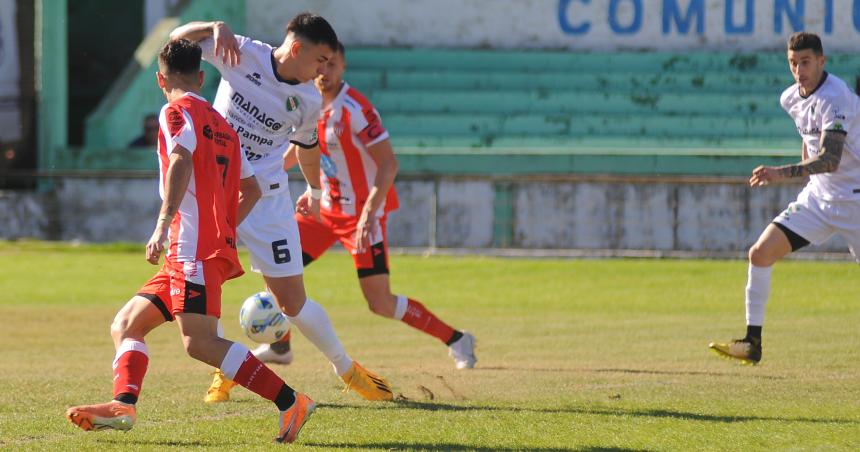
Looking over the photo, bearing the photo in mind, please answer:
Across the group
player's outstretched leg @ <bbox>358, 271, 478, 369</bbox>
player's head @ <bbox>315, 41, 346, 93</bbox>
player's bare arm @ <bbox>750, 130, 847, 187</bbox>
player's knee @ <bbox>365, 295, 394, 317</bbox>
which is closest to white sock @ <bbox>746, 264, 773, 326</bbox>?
player's bare arm @ <bbox>750, 130, 847, 187</bbox>

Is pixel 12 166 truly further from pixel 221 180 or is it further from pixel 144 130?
pixel 221 180

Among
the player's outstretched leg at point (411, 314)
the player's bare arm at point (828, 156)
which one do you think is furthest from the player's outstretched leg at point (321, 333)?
the player's bare arm at point (828, 156)

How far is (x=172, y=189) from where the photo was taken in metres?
5.77

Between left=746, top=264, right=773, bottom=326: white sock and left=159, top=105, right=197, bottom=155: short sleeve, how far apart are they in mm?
4720

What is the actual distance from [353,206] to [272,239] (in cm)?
173

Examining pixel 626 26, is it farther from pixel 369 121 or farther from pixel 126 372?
pixel 126 372

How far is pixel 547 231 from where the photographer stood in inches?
693

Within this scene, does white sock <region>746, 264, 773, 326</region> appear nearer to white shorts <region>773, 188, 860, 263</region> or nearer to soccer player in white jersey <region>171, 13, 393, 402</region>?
white shorts <region>773, 188, 860, 263</region>

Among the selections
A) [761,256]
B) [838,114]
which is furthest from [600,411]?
[838,114]

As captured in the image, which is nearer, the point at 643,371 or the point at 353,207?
the point at 643,371

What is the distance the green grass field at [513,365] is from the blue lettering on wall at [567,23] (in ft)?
25.4

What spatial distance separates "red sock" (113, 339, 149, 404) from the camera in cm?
588

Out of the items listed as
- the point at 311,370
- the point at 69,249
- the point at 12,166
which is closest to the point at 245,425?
the point at 311,370

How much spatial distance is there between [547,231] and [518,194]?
0.64 m
